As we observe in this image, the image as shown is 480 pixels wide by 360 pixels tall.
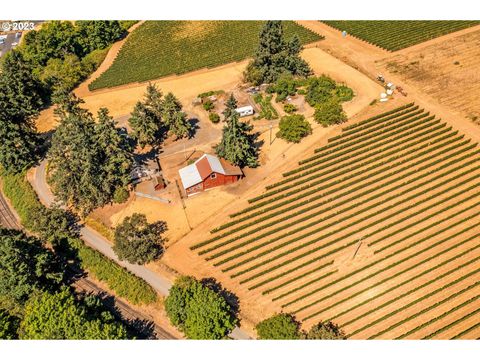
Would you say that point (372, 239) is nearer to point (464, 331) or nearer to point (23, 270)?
point (464, 331)

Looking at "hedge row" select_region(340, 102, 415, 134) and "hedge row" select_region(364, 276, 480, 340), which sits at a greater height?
"hedge row" select_region(340, 102, 415, 134)

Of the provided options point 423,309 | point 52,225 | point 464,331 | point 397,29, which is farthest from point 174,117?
point 397,29

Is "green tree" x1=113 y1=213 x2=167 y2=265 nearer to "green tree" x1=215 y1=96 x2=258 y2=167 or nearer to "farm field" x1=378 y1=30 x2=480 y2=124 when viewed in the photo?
"green tree" x1=215 y1=96 x2=258 y2=167

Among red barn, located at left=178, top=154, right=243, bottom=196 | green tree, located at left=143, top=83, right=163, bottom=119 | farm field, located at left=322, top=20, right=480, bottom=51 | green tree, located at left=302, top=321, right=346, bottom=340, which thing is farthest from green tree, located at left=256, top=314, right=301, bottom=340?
farm field, located at left=322, top=20, right=480, bottom=51

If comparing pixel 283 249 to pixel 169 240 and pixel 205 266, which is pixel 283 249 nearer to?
pixel 205 266

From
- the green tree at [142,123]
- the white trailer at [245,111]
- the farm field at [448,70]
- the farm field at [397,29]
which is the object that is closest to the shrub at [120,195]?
the green tree at [142,123]

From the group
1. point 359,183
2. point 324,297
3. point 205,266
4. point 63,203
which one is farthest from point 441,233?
point 63,203
